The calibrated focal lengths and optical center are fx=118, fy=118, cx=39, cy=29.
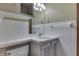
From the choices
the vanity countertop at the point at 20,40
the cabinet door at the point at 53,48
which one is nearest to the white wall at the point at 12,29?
the vanity countertop at the point at 20,40

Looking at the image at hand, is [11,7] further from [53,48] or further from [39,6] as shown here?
[53,48]

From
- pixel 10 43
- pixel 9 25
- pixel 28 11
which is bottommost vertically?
pixel 10 43

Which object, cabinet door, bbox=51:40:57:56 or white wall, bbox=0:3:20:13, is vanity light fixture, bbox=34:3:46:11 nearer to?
white wall, bbox=0:3:20:13

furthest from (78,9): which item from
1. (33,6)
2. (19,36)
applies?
(19,36)

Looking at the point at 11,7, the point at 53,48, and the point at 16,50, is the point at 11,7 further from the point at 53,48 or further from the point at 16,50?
the point at 53,48

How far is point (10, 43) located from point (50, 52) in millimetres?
385

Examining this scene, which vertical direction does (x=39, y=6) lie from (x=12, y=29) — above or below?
above

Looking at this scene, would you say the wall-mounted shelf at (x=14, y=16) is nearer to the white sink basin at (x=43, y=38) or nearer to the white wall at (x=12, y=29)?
the white wall at (x=12, y=29)

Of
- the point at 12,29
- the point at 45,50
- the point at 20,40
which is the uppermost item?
the point at 12,29

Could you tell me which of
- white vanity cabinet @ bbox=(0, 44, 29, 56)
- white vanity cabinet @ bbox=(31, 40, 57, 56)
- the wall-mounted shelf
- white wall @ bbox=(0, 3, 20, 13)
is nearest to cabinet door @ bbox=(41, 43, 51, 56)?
white vanity cabinet @ bbox=(31, 40, 57, 56)

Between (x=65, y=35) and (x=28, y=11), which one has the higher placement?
(x=28, y=11)

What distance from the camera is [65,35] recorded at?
44.4 inches

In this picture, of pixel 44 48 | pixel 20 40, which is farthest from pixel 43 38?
pixel 20 40

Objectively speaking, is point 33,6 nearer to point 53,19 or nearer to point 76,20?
point 53,19
